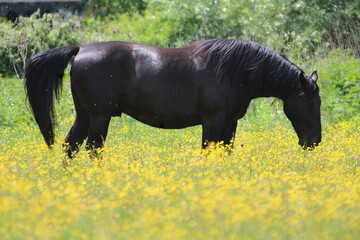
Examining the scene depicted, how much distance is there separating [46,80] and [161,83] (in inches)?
49.2

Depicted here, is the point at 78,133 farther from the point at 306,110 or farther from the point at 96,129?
the point at 306,110

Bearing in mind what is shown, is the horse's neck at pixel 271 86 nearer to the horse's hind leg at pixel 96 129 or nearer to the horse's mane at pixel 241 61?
the horse's mane at pixel 241 61

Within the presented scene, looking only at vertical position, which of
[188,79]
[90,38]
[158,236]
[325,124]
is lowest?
[90,38]

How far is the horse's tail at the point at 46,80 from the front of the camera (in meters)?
6.92

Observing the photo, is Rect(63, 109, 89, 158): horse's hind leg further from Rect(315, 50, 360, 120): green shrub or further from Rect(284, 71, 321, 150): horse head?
Rect(315, 50, 360, 120): green shrub

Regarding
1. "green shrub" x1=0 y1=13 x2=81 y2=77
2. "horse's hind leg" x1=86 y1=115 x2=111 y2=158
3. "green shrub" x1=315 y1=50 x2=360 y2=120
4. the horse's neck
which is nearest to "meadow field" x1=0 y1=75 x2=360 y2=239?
"horse's hind leg" x1=86 y1=115 x2=111 y2=158

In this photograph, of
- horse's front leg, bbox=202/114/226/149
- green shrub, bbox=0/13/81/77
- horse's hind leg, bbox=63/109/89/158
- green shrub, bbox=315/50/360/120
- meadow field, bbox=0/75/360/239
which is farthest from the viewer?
green shrub, bbox=0/13/81/77

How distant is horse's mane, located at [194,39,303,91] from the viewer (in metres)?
6.82

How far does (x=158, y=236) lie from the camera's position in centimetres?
353

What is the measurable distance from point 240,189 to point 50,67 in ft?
9.95

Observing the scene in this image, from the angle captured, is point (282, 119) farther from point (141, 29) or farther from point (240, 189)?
point (141, 29)

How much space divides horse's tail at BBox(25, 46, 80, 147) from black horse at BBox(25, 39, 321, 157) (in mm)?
11

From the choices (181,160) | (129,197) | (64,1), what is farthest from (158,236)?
(64,1)

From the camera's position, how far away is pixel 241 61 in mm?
6852
